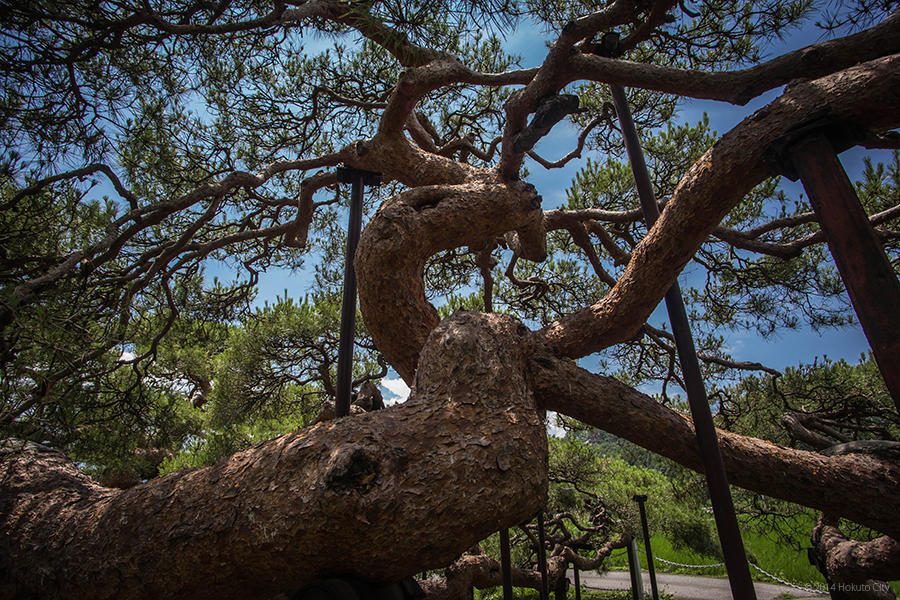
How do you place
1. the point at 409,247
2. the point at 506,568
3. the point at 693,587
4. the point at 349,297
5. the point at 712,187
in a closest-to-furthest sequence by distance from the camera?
the point at 712,187, the point at 409,247, the point at 349,297, the point at 506,568, the point at 693,587


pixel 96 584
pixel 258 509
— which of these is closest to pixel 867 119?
pixel 258 509

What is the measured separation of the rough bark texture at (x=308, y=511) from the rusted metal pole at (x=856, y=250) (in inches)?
37.8

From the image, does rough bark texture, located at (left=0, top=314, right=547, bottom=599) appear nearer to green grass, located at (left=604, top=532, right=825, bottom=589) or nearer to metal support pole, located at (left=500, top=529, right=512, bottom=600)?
metal support pole, located at (left=500, top=529, right=512, bottom=600)

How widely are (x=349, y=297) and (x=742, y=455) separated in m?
1.93

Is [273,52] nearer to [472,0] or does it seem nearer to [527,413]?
[472,0]

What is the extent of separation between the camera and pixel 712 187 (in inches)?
63.4

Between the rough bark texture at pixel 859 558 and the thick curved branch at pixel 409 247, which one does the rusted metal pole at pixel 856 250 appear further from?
the rough bark texture at pixel 859 558

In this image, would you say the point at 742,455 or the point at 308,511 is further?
the point at 742,455

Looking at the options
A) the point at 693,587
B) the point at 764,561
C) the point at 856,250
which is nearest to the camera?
the point at 856,250

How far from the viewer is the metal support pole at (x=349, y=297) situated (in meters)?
2.02

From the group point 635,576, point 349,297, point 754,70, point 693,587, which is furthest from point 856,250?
point 693,587

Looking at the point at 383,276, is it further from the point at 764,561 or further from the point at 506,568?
the point at 764,561

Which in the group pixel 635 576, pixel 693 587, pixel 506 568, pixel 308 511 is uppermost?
pixel 308 511

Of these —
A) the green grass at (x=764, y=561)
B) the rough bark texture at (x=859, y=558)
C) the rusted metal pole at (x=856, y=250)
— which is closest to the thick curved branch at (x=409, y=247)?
the rusted metal pole at (x=856, y=250)
